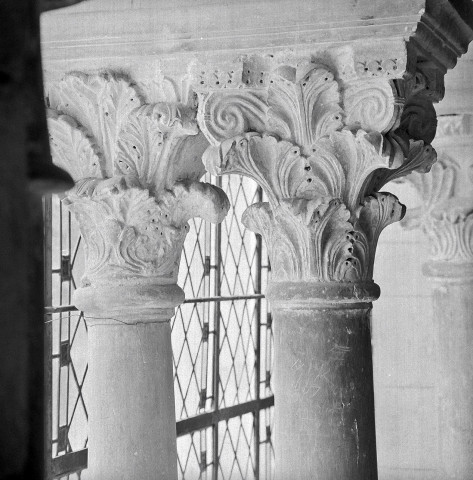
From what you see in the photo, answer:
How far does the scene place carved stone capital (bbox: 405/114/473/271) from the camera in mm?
9695

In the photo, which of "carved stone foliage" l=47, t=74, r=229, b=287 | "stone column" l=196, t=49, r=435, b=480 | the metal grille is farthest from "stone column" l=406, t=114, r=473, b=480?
"carved stone foliage" l=47, t=74, r=229, b=287

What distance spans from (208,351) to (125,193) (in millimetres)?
6180

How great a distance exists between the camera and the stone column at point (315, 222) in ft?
18.0

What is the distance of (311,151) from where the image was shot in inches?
219

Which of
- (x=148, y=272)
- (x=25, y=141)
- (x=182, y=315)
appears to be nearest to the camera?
(x=25, y=141)

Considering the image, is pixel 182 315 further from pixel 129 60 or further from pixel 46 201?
pixel 129 60

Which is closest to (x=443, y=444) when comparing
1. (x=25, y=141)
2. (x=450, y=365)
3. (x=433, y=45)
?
(x=450, y=365)

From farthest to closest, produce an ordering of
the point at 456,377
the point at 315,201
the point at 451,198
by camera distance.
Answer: the point at 451,198, the point at 456,377, the point at 315,201

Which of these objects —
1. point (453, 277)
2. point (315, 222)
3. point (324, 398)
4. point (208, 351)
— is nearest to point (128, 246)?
point (315, 222)

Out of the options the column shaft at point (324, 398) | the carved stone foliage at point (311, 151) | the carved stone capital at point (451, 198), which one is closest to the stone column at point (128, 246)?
the carved stone foliage at point (311, 151)

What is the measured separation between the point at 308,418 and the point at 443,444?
459 cm

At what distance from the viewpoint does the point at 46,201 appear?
27.9 ft

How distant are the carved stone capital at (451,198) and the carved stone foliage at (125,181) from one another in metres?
4.24

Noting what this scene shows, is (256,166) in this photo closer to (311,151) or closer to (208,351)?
(311,151)
